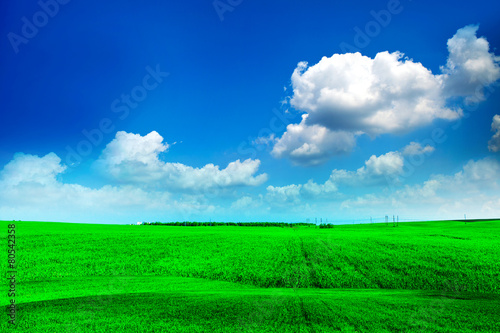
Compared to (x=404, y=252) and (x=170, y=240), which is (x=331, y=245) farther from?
(x=170, y=240)

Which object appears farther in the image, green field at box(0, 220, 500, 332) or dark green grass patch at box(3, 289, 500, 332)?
green field at box(0, 220, 500, 332)

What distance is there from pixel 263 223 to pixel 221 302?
315 feet

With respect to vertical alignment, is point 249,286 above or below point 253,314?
below

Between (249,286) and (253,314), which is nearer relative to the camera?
(253,314)

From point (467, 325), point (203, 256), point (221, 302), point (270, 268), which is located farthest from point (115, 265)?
point (467, 325)

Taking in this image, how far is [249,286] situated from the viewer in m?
18.7

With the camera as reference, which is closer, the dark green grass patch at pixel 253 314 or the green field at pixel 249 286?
the dark green grass patch at pixel 253 314

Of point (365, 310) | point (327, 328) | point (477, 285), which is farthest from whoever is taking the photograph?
point (477, 285)

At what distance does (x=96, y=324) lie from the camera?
1007cm

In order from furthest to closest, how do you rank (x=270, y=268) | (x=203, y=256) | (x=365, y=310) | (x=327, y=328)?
1. (x=203, y=256)
2. (x=270, y=268)
3. (x=365, y=310)
4. (x=327, y=328)

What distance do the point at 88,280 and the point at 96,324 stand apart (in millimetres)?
10241

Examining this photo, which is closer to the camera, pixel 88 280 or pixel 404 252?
pixel 88 280

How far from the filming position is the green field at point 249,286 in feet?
33.9

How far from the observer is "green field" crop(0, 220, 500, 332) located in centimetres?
1034
